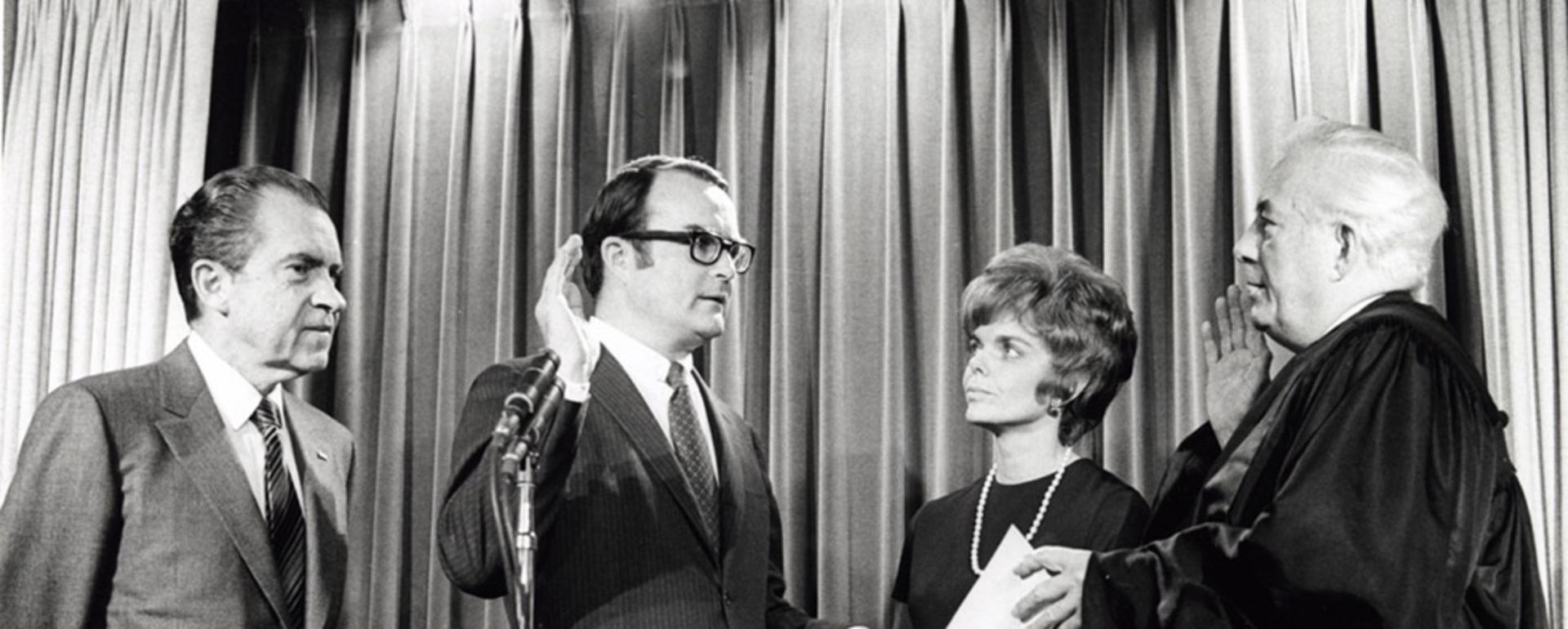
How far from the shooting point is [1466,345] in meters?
3.38

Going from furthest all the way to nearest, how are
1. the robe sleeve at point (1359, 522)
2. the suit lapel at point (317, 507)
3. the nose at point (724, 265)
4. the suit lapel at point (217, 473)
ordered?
the nose at point (724, 265)
the suit lapel at point (317, 507)
the suit lapel at point (217, 473)
the robe sleeve at point (1359, 522)

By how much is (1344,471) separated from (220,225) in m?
1.97

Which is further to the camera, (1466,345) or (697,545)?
(1466,345)

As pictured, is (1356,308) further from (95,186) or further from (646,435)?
(95,186)

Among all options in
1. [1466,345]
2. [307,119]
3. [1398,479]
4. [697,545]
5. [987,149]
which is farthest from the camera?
[307,119]

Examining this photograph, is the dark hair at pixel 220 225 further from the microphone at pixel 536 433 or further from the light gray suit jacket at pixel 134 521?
the microphone at pixel 536 433

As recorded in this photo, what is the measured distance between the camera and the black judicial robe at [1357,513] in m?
2.24

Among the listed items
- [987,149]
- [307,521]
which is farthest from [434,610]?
[987,149]

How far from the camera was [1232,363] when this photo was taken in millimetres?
3199

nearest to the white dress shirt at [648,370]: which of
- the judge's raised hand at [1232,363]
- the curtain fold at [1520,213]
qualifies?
the judge's raised hand at [1232,363]

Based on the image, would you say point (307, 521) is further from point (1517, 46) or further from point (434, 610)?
point (1517, 46)

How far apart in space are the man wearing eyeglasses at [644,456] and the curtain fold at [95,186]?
5.33ft

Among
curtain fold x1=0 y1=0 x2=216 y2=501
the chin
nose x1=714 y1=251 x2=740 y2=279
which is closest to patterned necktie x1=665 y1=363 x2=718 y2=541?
the chin

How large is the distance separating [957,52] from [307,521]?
6.39 feet
